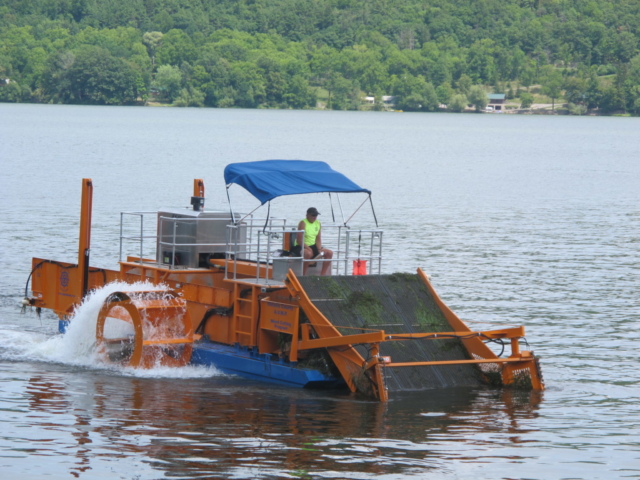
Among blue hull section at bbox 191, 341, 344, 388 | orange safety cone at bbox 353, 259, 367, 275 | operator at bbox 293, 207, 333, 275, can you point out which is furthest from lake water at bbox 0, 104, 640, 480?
orange safety cone at bbox 353, 259, 367, 275

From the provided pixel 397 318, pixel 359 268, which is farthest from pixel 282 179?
pixel 397 318

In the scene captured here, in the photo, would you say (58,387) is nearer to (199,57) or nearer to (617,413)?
(617,413)

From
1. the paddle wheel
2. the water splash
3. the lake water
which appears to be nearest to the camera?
the lake water

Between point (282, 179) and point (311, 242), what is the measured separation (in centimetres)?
117

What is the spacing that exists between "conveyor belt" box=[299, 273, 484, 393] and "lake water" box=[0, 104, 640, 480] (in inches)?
15.2

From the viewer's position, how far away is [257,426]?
14156 mm

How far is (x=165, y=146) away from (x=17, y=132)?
2229 cm

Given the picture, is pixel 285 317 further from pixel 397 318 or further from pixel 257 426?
pixel 257 426

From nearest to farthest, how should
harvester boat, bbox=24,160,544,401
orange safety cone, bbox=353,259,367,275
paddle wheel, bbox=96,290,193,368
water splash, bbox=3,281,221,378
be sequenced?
harvester boat, bbox=24,160,544,401, paddle wheel, bbox=96,290,193,368, water splash, bbox=3,281,221,378, orange safety cone, bbox=353,259,367,275

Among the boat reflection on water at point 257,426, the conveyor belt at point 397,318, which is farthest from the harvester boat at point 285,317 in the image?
the boat reflection on water at point 257,426

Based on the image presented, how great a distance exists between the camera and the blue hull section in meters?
16.0

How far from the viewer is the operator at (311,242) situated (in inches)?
679

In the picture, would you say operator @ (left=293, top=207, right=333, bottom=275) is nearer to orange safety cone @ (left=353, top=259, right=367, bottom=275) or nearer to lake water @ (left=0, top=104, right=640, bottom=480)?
orange safety cone @ (left=353, top=259, right=367, bottom=275)

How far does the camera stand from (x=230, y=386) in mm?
16391
